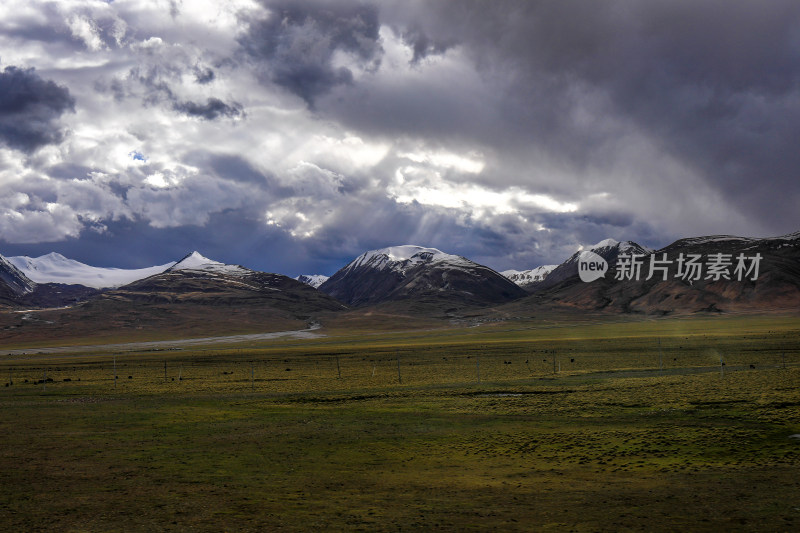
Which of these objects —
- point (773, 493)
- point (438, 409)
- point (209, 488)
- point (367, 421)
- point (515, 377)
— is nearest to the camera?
point (773, 493)

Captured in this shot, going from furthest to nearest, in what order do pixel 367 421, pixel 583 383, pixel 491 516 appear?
pixel 583 383 < pixel 367 421 < pixel 491 516

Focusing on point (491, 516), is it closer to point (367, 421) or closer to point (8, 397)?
point (367, 421)

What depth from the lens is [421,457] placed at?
23.7 metres

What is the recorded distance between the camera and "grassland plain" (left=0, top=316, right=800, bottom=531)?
50.2 feet

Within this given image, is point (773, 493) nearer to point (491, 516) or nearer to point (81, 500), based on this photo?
point (491, 516)

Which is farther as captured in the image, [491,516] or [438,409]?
[438,409]

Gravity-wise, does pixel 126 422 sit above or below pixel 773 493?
below

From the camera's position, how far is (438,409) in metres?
35.9

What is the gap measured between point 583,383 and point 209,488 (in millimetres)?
34270

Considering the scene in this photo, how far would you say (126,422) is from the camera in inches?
1330

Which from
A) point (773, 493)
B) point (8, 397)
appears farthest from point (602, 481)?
point (8, 397)

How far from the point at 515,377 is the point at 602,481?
36063 millimetres

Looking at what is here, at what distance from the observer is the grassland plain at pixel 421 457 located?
602 inches

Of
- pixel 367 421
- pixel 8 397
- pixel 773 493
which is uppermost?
pixel 773 493
